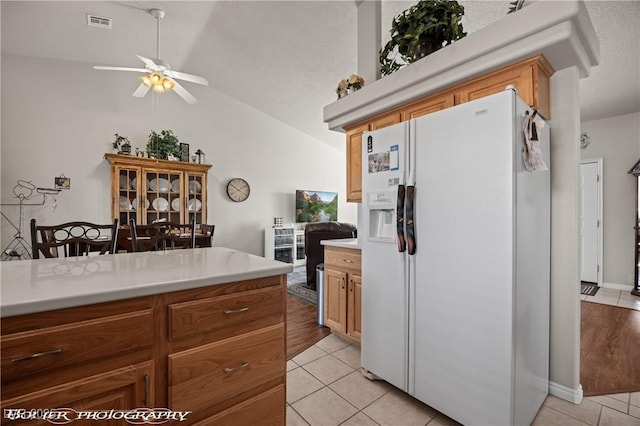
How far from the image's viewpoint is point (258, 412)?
1213 mm

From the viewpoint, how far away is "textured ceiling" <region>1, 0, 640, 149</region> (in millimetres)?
2930

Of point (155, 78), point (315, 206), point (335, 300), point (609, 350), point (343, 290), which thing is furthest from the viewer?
point (315, 206)

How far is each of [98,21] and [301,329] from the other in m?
4.49

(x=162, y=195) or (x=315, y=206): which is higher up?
(x=162, y=195)

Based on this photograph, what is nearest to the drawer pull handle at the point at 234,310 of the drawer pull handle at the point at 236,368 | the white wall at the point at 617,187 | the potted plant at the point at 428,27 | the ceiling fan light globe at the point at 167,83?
the drawer pull handle at the point at 236,368

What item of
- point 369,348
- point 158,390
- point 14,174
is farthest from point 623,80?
point 14,174

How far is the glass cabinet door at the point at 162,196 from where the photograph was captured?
4977mm

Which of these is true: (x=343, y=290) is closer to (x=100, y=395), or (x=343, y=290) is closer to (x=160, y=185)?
(x=100, y=395)

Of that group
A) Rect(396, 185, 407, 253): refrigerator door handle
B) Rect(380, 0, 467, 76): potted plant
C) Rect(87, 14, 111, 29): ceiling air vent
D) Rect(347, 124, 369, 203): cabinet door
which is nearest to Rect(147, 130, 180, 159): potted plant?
Rect(87, 14, 111, 29): ceiling air vent

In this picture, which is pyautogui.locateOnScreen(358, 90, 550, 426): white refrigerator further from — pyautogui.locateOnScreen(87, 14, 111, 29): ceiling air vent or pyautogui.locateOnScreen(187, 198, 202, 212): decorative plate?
pyautogui.locateOnScreen(187, 198, 202, 212): decorative plate

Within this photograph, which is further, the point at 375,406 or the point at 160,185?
the point at 160,185

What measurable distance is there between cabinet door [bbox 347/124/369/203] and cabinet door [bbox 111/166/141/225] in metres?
3.69

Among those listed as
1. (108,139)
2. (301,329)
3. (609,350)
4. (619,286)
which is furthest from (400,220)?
(108,139)

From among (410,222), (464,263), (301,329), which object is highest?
(410,222)
